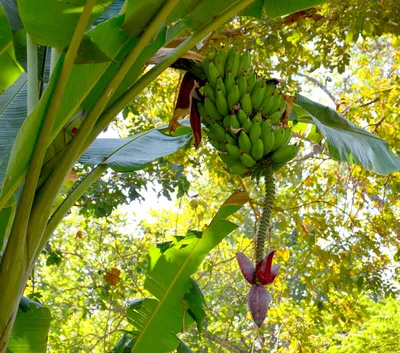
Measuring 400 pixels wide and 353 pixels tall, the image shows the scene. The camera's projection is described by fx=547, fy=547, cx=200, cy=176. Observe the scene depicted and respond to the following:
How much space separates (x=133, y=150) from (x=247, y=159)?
1.40ft

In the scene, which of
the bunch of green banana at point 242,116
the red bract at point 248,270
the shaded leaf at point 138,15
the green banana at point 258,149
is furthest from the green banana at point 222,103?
the red bract at point 248,270

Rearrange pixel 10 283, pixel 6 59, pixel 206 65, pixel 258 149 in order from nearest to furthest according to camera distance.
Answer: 1. pixel 10 283
2. pixel 258 149
3. pixel 206 65
4. pixel 6 59

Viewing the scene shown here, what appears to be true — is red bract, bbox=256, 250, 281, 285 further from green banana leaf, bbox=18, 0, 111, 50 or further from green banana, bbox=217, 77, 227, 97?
green banana leaf, bbox=18, 0, 111, 50

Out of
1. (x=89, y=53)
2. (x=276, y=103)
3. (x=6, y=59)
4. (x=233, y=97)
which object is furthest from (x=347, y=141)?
(x=6, y=59)

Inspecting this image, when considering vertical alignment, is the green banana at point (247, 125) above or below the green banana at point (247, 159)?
above

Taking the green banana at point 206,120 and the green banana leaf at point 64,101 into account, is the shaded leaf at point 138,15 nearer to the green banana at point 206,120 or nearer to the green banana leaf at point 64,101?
the green banana leaf at point 64,101

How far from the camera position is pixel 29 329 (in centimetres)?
122

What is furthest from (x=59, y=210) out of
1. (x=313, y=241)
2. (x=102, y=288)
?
(x=102, y=288)

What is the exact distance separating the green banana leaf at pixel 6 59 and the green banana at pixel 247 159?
0.60 m

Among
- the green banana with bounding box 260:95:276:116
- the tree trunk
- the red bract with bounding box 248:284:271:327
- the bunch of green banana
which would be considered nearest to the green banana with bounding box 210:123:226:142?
the bunch of green banana

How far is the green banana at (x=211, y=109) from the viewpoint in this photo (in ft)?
3.88

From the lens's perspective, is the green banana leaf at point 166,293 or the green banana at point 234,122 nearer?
the green banana at point 234,122

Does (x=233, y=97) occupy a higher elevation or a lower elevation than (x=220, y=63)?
lower

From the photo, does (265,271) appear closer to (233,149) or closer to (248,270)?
(248,270)
